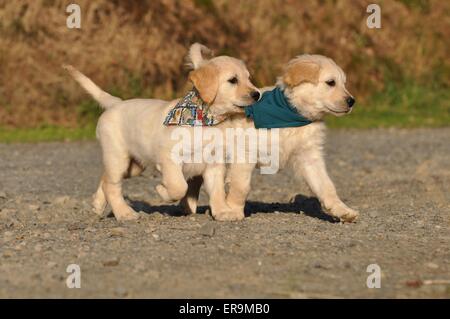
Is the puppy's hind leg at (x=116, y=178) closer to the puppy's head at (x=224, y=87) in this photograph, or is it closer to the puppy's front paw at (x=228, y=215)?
the puppy's front paw at (x=228, y=215)

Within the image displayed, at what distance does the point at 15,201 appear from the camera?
30.0 ft

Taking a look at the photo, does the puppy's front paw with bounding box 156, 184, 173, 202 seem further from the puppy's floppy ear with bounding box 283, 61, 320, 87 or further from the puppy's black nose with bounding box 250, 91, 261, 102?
the puppy's floppy ear with bounding box 283, 61, 320, 87

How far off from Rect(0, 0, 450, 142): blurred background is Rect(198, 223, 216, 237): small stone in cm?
685

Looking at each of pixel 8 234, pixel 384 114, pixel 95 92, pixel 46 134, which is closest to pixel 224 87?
pixel 95 92

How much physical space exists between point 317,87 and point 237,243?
155 centimetres

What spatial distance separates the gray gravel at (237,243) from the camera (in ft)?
17.4

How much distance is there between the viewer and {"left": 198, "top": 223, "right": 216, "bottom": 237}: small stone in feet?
22.4

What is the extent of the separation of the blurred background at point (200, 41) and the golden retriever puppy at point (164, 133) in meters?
6.07

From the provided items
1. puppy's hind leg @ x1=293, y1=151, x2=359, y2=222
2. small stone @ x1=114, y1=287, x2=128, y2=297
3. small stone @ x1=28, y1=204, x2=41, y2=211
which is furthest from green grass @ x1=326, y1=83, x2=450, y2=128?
small stone @ x1=114, y1=287, x2=128, y2=297

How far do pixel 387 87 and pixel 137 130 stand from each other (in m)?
11.5

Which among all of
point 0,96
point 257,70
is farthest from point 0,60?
point 257,70

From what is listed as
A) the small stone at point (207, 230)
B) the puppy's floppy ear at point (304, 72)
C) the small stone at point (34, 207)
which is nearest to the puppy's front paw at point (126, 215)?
the small stone at point (207, 230)
